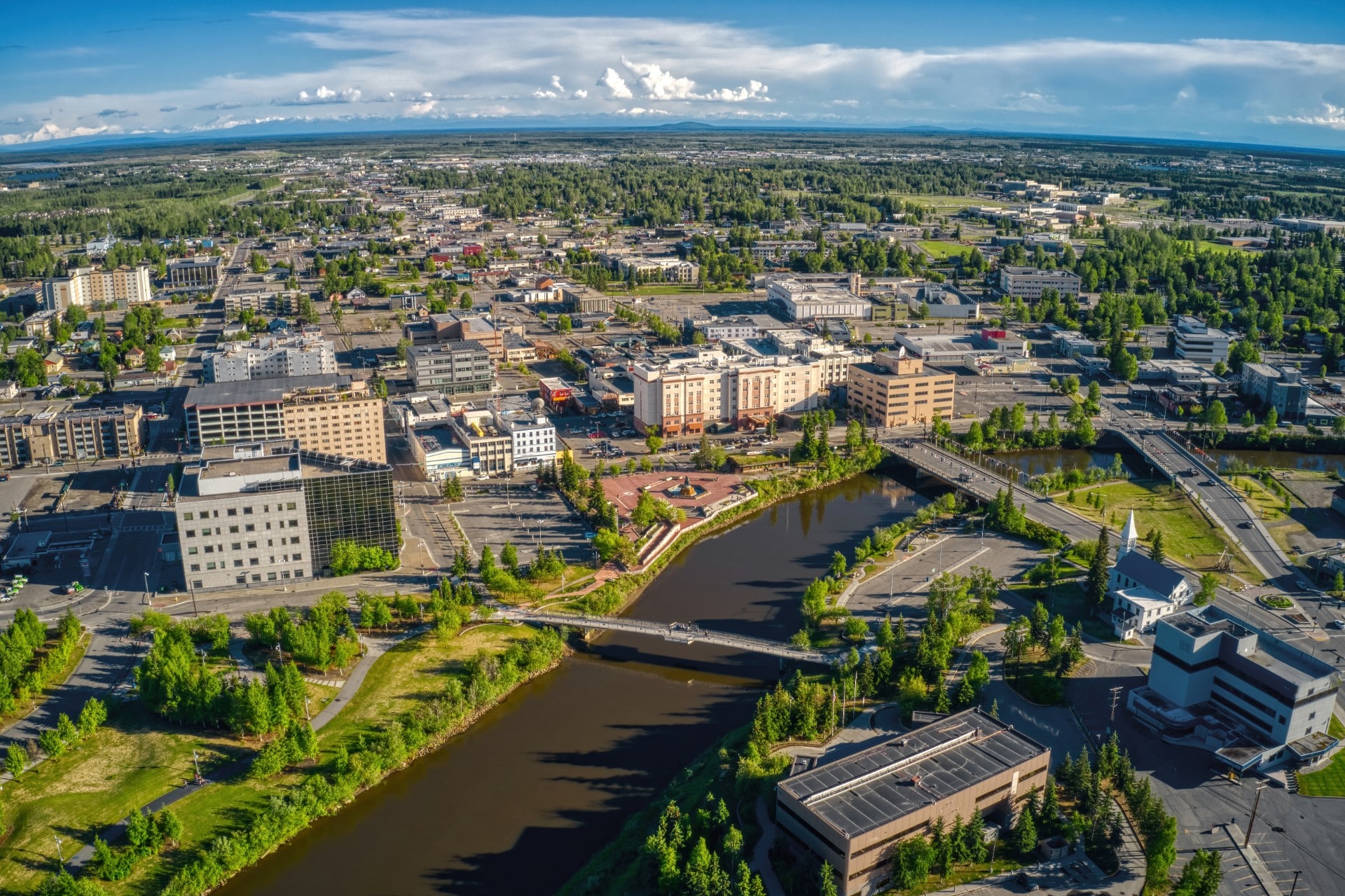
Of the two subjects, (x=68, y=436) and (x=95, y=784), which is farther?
(x=68, y=436)

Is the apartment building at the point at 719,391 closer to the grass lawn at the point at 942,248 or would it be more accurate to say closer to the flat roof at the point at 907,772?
the flat roof at the point at 907,772

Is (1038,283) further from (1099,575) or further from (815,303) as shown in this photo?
(1099,575)

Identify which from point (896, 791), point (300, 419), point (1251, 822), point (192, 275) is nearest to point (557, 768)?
point (896, 791)

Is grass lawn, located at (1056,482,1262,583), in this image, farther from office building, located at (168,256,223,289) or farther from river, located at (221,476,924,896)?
office building, located at (168,256,223,289)

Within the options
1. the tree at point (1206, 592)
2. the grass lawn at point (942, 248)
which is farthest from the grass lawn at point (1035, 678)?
the grass lawn at point (942, 248)

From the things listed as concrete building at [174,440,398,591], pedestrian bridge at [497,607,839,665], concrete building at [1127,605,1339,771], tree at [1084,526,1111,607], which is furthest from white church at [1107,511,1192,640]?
concrete building at [174,440,398,591]

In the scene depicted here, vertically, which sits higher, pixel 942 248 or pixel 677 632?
pixel 942 248
